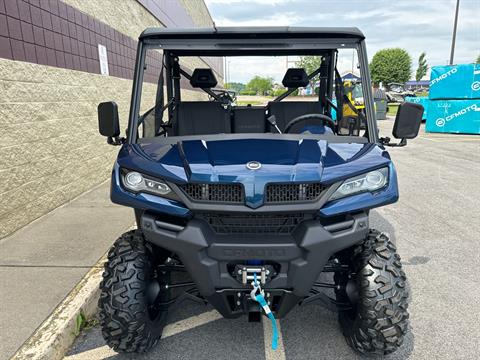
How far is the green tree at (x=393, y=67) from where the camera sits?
71188mm

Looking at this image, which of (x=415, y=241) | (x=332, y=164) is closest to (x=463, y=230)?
(x=415, y=241)

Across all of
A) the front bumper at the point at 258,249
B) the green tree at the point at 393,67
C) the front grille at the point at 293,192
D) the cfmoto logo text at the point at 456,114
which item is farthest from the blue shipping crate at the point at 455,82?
the green tree at the point at 393,67

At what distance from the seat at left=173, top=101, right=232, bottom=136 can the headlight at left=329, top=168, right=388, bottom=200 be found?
1.49 metres

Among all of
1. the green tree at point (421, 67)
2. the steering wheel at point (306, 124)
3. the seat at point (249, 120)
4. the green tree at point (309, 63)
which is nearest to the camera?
the steering wheel at point (306, 124)

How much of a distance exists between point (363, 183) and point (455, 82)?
16.3 m

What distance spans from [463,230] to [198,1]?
81.4ft

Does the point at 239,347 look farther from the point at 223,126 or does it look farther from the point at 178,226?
the point at 223,126

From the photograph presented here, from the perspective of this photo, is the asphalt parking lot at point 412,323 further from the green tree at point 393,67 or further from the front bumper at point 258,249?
the green tree at point 393,67

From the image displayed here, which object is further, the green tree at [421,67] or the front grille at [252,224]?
the green tree at [421,67]

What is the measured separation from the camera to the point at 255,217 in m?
2.20

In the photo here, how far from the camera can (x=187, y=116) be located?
3.45m

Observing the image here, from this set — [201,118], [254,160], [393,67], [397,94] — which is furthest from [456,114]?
[393,67]

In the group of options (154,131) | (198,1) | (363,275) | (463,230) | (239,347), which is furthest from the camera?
(198,1)

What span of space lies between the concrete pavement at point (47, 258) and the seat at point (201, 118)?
162 centimetres
